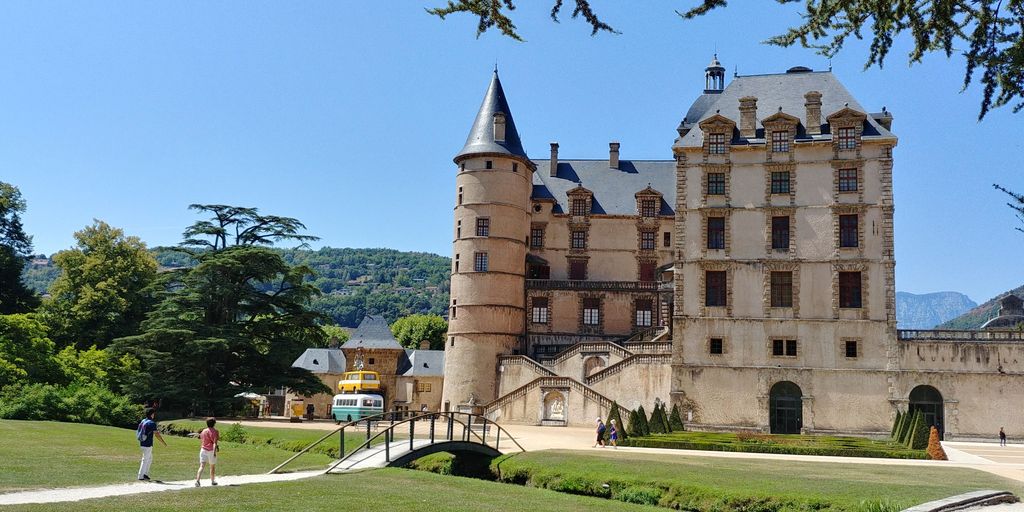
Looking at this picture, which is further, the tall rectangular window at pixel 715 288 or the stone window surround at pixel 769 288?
the tall rectangular window at pixel 715 288

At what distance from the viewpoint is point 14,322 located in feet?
139

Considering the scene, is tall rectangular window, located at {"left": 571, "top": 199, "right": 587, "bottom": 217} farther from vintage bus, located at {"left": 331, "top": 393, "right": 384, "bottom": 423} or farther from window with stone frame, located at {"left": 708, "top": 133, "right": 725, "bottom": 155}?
vintage bus, located at {"left": 331, "top": 393, "right": 384, "bottom": 423}

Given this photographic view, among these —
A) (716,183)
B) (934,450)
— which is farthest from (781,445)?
(716,183)

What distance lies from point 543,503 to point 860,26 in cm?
1089

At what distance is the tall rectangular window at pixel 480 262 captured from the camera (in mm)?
55375

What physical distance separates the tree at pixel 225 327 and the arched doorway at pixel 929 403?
30240 millimetres

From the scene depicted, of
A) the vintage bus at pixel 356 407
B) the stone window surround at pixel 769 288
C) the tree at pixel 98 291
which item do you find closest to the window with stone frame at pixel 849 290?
the stone window surround at pixel 769 288

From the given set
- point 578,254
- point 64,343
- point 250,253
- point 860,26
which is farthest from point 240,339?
point 860,26

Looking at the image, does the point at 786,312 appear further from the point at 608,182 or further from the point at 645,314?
the point at 608,182

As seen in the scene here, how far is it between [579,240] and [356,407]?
2183 centimetres

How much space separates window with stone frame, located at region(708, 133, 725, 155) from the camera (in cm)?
4500

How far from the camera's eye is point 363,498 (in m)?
15.7

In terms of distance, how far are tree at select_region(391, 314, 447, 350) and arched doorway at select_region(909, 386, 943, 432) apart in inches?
2068

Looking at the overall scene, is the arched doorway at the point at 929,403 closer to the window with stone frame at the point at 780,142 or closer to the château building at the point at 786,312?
the château building at the point at 786,312
